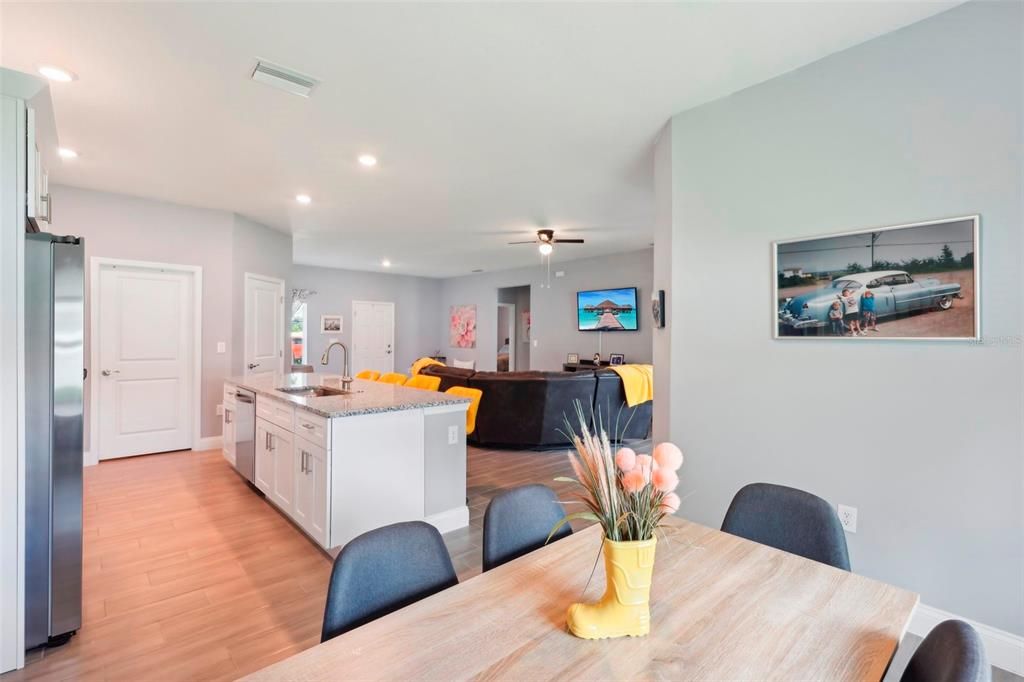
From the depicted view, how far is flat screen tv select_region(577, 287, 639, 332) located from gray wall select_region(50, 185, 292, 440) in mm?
4865

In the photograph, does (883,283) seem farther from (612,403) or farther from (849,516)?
(612,403)

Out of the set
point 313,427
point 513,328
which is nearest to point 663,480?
point 313,427

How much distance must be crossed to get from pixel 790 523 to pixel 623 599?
0.88 metres

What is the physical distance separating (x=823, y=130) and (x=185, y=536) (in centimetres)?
429

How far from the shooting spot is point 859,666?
892mm

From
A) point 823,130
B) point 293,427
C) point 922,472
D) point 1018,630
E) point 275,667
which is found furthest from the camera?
point 293,427

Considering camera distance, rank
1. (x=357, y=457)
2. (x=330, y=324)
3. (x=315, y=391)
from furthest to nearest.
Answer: (x=330, y=324) < (x=315, y=391) < (x=357, y=457)

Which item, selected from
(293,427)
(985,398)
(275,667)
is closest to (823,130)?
(985,398)

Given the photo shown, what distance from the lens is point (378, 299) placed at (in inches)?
403

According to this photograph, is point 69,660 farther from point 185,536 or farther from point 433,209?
point 433,209

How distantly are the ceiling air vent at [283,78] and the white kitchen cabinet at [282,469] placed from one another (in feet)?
6.66

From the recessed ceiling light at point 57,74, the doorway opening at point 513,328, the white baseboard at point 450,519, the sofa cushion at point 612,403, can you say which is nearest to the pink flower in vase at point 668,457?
the white baseboard at point 450,519

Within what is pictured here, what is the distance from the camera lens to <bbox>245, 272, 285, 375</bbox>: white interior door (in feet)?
18.4

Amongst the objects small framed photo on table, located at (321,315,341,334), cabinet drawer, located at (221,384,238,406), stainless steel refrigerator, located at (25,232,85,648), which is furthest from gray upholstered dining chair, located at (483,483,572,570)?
small framed photo on table, located at (321,315,341,334)
